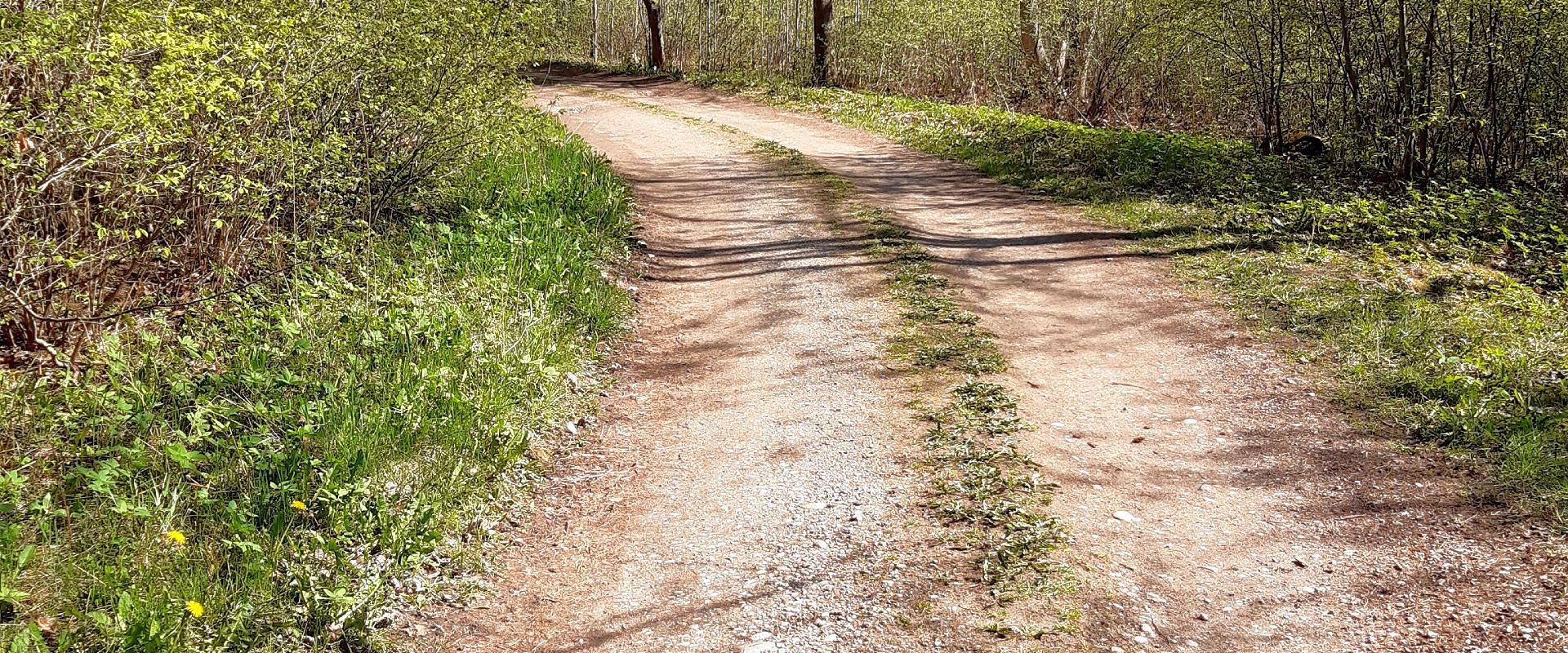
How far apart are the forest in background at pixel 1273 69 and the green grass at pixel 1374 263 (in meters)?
1.24

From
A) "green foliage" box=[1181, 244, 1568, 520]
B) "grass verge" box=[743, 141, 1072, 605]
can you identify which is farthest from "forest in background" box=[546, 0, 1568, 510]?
"grass verge" box=[743, 141, 1072, 605]

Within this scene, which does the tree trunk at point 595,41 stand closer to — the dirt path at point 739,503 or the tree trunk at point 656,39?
the tree trunk at point 656,39

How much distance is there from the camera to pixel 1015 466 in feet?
16.9

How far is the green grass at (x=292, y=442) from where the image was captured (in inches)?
142

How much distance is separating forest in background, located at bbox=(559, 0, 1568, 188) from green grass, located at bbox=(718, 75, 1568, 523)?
1241mm

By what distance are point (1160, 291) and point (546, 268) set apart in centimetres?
502

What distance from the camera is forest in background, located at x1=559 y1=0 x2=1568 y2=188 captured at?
12719mm

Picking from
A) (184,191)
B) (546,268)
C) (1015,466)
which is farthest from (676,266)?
(1015,466)

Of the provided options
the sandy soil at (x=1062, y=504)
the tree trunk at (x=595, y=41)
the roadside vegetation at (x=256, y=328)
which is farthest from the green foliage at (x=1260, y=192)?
the tree trunk at (x=595, y=41)

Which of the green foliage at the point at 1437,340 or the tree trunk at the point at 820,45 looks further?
the tree trunk at the point at 820,45

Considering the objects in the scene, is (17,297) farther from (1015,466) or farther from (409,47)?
(1015,466)

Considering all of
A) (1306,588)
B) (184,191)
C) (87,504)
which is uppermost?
(184,191)

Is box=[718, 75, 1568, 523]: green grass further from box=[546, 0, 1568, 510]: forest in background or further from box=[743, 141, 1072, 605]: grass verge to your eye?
box=[743, 141, 1072, 605]: grass verge

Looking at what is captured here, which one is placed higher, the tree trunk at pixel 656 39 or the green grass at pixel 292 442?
the tree trunk at pixel 656 39
